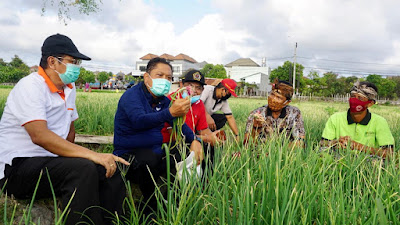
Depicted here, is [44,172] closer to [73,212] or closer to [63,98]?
[73,212]

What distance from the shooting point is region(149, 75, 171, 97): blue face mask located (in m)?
2.45

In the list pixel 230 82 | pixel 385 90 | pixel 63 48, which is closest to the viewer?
pixel 63 48

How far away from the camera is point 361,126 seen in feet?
10.3

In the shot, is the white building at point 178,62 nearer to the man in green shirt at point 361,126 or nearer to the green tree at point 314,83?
the green tree at point 314,83

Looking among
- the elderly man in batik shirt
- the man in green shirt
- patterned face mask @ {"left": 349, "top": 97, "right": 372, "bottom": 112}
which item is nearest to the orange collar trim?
the elderly man in batik shirt

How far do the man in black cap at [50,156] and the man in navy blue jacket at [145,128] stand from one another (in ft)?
1.02

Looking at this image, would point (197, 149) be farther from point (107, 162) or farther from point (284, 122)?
point (284, 122)

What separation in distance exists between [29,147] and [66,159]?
0.34 meters

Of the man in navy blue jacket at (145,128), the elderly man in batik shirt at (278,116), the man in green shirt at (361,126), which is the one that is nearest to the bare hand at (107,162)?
the man in navy blue jacket at (145,128)

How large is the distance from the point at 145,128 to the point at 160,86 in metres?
0.38

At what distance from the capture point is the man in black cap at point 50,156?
1.69 m

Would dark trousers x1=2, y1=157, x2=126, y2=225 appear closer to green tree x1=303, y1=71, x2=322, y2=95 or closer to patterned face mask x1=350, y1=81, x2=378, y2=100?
patterned face mask x1=350, y1=81, x2=378, y2=100

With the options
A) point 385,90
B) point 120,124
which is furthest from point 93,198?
point 385,90

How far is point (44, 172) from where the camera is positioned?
1.73 m
